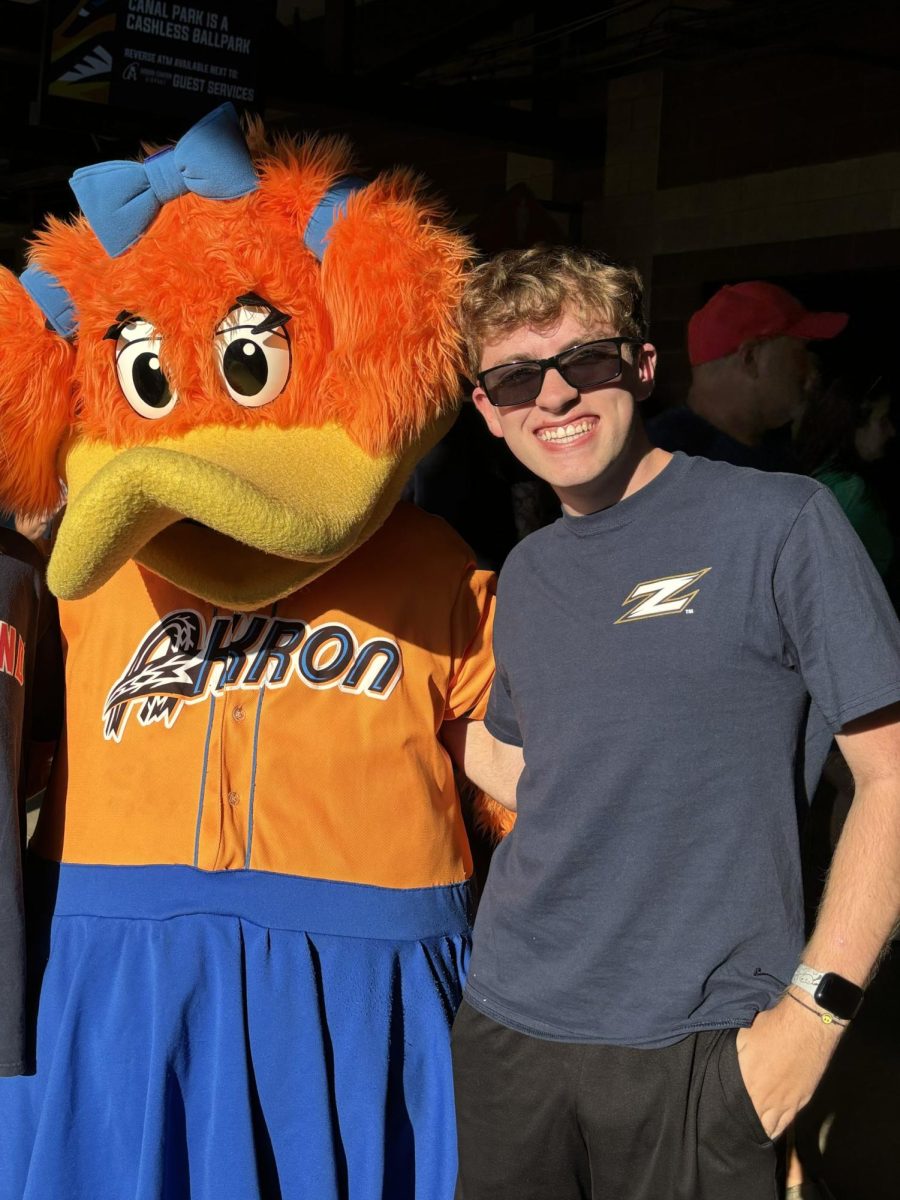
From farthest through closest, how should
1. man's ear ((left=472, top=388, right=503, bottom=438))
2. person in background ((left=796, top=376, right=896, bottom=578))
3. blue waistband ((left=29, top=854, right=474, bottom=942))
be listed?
person in background ((left=796, top=376, right=896, bottom=578)), blue waistband ((left=29, top=854, right=474, bottom=942)), man's ear ((left=472, top=388, right=503, bottom=438))

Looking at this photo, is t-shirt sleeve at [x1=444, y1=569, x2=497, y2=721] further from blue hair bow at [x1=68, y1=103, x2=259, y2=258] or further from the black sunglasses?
blue hair bow at [x1=68, y1=103, x2=259, y2=258]

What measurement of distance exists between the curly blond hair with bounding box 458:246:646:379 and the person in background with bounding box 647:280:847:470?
7.08ft

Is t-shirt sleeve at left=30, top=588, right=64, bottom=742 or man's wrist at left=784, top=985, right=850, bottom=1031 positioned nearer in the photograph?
man's wrist at left=784, top=985, right=850, bottom=1031

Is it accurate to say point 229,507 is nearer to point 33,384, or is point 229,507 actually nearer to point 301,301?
point 301,301

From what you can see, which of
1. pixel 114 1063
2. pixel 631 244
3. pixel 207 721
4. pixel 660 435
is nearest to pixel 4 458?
pixel 207 721

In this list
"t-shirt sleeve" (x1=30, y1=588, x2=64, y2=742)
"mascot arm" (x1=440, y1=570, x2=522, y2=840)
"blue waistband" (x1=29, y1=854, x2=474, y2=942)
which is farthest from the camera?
"t-shirt sleeve" (x1=30, y1=588, x2=64, y2=742)

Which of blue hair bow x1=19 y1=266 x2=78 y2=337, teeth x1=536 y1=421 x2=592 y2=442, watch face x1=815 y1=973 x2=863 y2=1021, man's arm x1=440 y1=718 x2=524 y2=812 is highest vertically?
blue hair bow x1=19 y1=266 x2=78 y2=337

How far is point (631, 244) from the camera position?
8.74 m

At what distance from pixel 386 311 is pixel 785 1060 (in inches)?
47.2

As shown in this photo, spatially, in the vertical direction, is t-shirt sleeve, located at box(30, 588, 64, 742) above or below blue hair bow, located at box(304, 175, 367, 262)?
below

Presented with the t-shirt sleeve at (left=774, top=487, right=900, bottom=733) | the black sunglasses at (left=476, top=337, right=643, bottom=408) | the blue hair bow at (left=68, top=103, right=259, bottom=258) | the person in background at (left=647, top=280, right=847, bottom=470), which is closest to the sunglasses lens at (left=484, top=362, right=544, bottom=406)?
the black sunglasses at (left=476, top=337, right=643, bottom=408)

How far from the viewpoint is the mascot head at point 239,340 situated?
2045mm

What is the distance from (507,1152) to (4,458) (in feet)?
4.44

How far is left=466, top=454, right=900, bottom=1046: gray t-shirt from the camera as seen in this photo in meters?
1.75
